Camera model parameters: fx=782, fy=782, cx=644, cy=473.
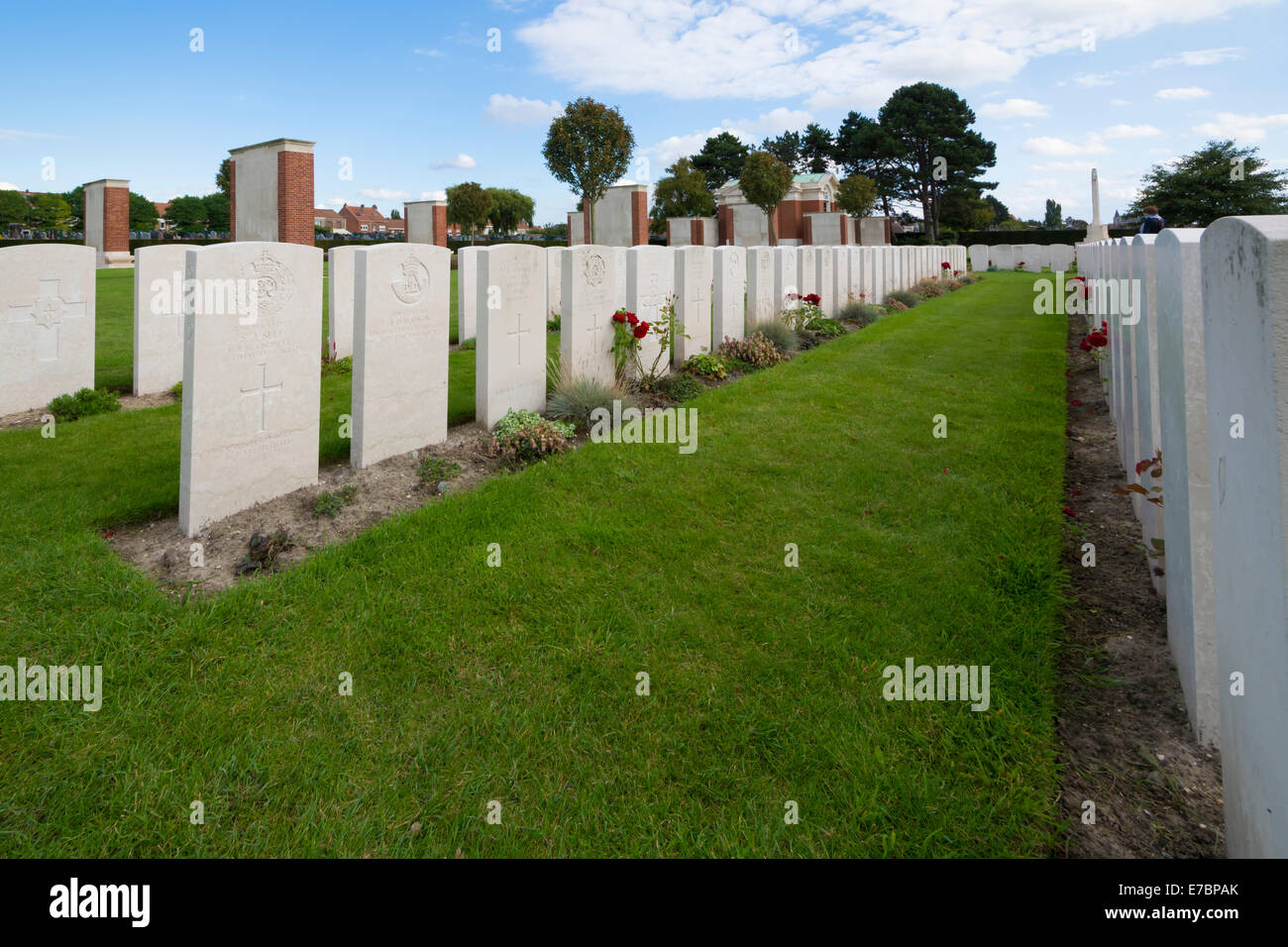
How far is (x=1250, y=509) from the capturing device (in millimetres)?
2039

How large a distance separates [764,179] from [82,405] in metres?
34.5

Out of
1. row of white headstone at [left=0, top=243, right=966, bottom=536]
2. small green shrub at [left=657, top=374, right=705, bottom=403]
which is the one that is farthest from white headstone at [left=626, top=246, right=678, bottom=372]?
small green shrub at [left=657, top=374, right=705, bottom=403]

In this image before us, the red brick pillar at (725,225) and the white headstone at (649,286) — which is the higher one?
the red brick pillar at (725,225)

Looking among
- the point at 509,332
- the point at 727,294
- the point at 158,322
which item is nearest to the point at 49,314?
the point at 158,322

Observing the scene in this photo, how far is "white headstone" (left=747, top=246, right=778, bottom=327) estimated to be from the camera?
11.3 meters

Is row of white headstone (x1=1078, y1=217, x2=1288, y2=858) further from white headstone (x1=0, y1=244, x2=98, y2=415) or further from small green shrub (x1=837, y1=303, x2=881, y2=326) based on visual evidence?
small green shrub (x1=837, y1=303, x2=881, y2=326)

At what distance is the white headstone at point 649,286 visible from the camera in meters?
8.59

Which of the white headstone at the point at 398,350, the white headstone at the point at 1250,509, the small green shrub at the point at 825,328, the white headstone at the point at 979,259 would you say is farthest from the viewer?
the white headstone at the point at 979,259

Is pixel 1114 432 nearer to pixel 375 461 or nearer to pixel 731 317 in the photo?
pixel 731 317

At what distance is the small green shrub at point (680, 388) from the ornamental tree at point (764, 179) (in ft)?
104

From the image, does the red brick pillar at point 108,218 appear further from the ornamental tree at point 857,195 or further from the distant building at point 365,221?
the distant building at point 365,221

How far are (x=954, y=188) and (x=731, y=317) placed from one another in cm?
5737

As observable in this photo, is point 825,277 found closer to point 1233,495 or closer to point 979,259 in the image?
point 1233,495

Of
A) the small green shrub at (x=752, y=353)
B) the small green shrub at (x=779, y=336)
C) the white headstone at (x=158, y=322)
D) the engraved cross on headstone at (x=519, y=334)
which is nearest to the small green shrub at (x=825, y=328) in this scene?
the small green shrub at (x=779, y=336)
